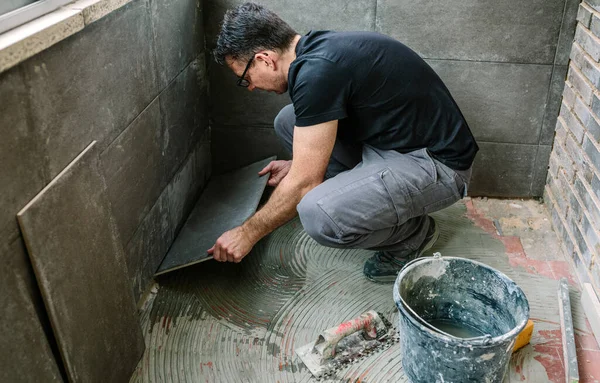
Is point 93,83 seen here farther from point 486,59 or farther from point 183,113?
point 486,59

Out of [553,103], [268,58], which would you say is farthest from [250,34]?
[553,103]

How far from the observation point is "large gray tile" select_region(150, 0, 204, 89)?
235 cm

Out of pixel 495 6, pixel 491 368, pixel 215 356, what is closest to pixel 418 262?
pixel 491 368

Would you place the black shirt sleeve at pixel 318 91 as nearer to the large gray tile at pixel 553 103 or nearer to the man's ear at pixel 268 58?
the man's ear at pixel 268 58

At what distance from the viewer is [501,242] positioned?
9.02 feet

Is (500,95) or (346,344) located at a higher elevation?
(500,95)

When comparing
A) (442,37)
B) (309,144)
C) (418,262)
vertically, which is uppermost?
(442,37)

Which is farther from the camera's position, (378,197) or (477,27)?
(477,27)

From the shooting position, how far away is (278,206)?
88.7 inches

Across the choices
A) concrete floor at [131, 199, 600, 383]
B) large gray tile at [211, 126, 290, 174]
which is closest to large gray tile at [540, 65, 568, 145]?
concrete floor at [131, 199, 600, 383]

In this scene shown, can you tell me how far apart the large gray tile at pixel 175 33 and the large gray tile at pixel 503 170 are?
62.5 inches

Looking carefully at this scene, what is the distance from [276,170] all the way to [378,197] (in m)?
0.88

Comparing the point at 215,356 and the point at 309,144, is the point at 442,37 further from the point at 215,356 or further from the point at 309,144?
the point at 215,356

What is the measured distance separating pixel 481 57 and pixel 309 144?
1225 mm
